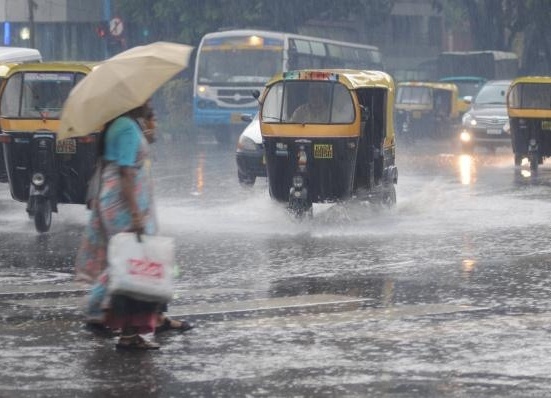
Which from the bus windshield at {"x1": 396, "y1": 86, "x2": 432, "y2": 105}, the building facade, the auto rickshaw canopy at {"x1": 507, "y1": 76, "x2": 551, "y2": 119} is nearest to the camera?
the auto rickshaw canopy at {"x1": 507, "y1": 76, "x2": 551, "y2": 119}

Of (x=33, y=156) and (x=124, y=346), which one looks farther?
(x=33, y=156)

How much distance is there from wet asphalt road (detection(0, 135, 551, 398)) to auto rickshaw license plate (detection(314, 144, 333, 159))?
77 centimetres

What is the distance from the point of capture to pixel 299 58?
4272 cm

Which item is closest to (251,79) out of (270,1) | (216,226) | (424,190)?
(270,1)

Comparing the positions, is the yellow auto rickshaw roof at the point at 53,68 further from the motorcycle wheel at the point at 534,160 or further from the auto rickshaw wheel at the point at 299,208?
the motorcycle wheel at the point at 534,160

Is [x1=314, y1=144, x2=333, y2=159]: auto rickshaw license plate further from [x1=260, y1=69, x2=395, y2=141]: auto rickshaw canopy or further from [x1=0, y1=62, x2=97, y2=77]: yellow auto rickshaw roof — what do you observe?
[x1=0, y1=62, x2=97, y2=77]: yellow auto rickshaw roof

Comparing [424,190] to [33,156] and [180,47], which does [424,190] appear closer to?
[33,156]

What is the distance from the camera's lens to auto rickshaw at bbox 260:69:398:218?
1745 cm

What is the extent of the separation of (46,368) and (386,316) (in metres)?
2.73

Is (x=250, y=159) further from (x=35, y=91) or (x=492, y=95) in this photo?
(x=492, y=95)

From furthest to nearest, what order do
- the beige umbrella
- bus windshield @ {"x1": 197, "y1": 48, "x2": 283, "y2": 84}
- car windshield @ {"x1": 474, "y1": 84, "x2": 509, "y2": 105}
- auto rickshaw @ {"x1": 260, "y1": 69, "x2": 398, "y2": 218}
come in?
bus windshield @ {"x1": 197, "y1": 48, "x2": 283, "y2": 84} < car windshield @ {"x1": 474, "y1": 84, "x2": 509, "y2": 105} < auto rickshaw @ {"x1": 260, "y1": 69, "x2": 398, "y2": 218} < the beige umbrella

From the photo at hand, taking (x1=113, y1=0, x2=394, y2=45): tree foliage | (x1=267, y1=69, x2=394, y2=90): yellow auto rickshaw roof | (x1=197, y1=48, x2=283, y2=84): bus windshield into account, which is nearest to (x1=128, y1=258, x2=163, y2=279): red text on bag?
(x1=267, y1=69, x2=394, y2=90): yellow auto rickshaw roof

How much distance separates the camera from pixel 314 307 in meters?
10.5

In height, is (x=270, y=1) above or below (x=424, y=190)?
above
